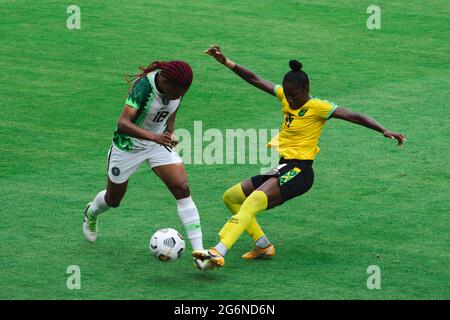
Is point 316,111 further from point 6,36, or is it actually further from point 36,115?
point 6,36

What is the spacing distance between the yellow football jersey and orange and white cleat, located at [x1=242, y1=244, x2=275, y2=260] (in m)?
0.95

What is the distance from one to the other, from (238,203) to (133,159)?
3.94 ft

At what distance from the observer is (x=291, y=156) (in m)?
10.8

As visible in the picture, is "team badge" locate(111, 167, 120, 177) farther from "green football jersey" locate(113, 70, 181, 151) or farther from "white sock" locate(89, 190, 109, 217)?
"white sock" locate(89, 190, 109, 217)

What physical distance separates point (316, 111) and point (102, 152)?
4.17m

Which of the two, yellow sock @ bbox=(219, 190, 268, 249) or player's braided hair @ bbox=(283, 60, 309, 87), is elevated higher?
player's braided hair @ bbox=(283, 60, 309, 87)

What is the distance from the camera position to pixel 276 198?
10.6 meters

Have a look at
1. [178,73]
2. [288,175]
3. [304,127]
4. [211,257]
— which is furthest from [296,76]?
[211,257]

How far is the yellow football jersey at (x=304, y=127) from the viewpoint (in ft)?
35.3

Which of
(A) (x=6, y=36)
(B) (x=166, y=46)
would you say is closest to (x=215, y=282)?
(B) (x=166, y=46)

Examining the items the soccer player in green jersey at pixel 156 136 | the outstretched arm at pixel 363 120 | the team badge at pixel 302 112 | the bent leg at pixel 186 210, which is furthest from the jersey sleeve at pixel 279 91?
the bent leg at pixel 186 210

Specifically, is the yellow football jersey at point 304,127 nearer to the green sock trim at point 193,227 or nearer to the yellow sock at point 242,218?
the yellow sock at point 242,218

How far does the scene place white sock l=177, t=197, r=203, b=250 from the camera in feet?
33.8

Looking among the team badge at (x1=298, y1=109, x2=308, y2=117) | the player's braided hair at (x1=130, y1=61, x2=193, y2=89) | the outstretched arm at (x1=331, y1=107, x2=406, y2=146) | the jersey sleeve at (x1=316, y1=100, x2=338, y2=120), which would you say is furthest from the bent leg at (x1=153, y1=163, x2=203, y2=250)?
the outstretched arm at (x1=331, y1=107, x2=406, y2=146)
